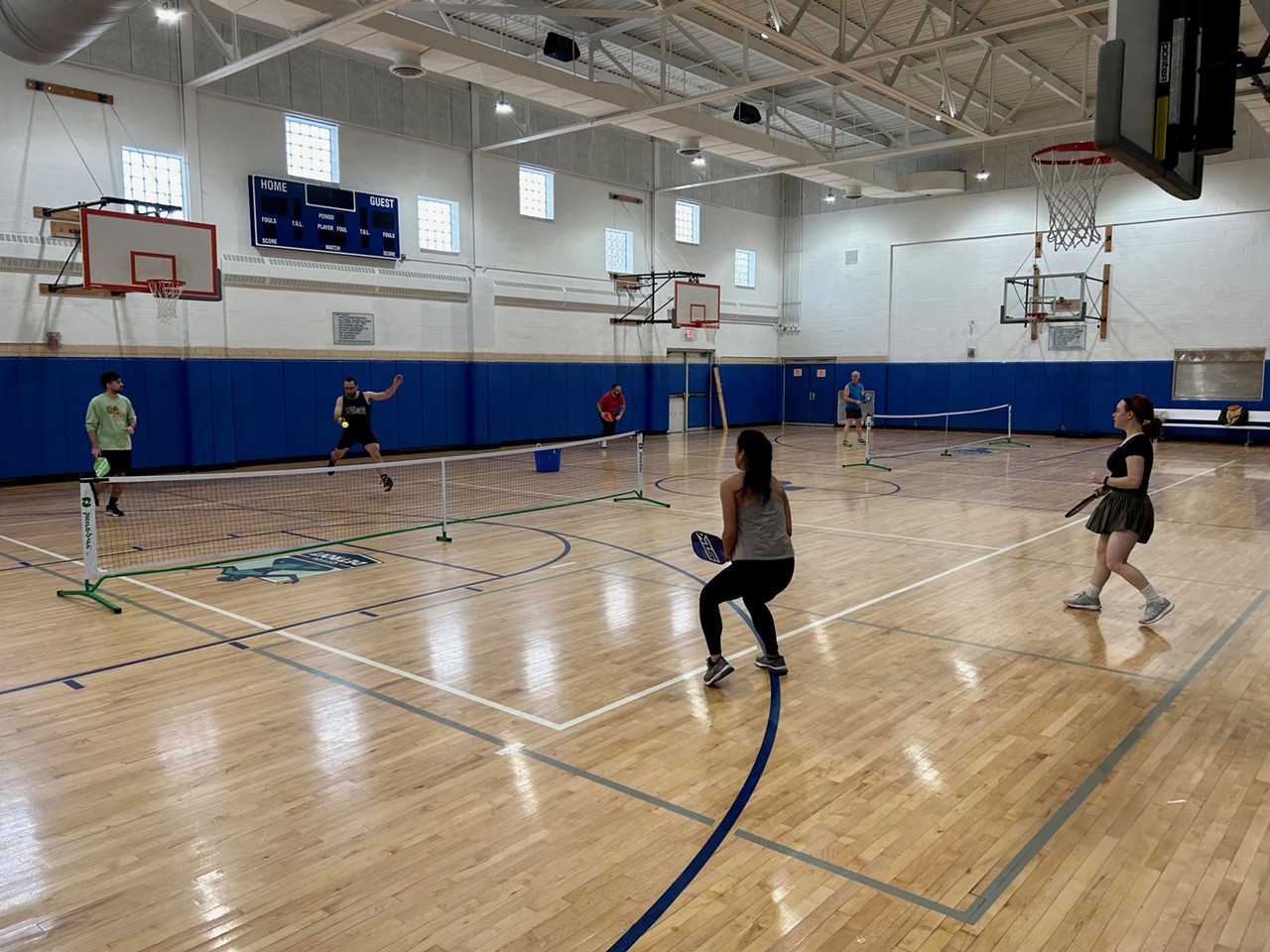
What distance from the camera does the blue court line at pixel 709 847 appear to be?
340 centimetres

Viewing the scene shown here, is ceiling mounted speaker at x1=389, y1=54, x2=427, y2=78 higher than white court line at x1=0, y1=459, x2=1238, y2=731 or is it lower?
higher

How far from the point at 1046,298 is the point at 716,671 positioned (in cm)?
2626

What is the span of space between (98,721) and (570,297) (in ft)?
70.0

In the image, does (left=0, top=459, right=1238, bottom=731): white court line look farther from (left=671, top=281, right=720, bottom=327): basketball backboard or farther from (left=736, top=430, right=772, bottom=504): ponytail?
(left=671, top=281, right=720, bottom=327): basketball backboard

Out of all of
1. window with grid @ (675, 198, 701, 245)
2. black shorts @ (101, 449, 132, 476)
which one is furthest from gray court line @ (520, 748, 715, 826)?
window with grid @ (675, 198, 701, 245)

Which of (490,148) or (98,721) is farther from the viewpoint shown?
(490,148)

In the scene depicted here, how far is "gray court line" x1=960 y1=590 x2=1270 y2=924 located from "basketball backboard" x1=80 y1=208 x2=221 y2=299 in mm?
16056

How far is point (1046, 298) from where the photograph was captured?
28.2 metres

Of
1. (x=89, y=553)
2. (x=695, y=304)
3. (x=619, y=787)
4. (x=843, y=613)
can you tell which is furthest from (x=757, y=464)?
(x=695, y=304)

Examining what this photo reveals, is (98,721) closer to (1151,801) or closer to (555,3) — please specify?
(1151,801)

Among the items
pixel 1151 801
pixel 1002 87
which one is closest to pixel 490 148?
pixel 1002 87

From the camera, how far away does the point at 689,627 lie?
296 inches

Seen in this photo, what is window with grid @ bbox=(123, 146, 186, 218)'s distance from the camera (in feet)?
56.3

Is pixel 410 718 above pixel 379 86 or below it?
below
